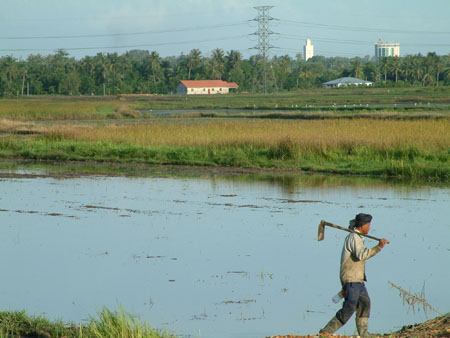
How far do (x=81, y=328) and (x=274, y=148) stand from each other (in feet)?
56.4

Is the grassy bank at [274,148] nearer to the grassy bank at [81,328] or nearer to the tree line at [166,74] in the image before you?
the grassy bank at [81,328]

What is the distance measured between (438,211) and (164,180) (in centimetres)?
815

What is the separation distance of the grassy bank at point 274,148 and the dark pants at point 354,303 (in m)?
12.6

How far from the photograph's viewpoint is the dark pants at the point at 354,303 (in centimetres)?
635

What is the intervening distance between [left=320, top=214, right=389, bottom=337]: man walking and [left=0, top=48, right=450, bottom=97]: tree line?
83277mm

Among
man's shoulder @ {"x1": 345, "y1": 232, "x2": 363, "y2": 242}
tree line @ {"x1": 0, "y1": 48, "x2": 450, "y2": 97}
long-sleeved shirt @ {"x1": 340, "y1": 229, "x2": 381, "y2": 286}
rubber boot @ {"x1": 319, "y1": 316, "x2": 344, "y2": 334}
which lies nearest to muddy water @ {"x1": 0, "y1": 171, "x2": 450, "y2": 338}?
rubber boot @ {"x1": 319, "y1": 316, "x2": 344, "y2": 334}

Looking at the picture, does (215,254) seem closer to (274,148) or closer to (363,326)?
(363,326)

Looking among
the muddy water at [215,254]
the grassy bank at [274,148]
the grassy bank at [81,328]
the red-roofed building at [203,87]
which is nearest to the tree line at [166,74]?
the red-roofed building at [203,87]


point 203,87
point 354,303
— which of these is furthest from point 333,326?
point 203,87

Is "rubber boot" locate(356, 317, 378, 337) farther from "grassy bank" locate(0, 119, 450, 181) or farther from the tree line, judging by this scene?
the tree line

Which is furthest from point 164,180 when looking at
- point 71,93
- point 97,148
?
point 71,93

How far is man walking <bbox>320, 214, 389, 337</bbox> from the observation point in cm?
636

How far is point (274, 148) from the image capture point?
22516mm

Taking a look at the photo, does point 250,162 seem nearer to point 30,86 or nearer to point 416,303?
point 416,303
